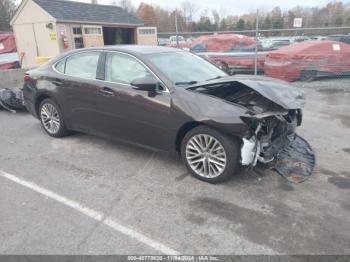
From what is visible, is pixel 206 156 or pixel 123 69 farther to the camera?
pixel 123 69

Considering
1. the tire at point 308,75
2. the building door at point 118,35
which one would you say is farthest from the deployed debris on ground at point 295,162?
the building door at point 118,35

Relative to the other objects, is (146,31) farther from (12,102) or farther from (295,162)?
(295,162)

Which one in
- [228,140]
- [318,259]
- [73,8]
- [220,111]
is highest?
[73,8]

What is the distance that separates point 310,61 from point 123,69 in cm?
761

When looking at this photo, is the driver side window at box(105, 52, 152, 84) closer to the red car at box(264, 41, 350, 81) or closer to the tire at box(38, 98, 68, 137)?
the tire at box(38, 98, 68, 137)

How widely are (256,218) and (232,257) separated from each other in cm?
64

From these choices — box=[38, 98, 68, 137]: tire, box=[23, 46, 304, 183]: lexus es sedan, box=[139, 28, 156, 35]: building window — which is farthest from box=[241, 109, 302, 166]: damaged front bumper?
box=[139, 28, 156, 35]: building window

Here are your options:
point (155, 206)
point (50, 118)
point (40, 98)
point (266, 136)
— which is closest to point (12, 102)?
point (40, 98)

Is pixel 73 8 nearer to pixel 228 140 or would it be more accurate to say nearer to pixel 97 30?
pixel 97 30

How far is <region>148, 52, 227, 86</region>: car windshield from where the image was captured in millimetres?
4195

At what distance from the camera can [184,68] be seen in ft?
14.7

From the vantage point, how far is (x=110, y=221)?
10.3 feet

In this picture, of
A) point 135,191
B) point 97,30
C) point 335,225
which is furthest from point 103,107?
point 97,30

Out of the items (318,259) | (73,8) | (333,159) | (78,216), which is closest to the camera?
(318,259)
